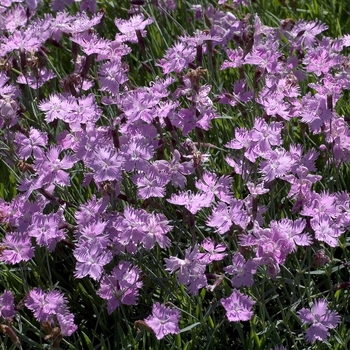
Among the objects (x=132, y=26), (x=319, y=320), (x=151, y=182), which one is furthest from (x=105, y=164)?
(x=132, y=26)

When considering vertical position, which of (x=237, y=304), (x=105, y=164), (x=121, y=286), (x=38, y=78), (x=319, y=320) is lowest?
(x=319, y=320)

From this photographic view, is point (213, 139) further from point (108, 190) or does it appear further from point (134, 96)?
point (108, 190)

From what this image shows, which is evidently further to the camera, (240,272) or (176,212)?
(176,212)

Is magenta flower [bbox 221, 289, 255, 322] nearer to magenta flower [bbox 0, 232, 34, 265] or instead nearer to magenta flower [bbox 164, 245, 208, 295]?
magenta flower [bbox 164, 245, 208, 295]

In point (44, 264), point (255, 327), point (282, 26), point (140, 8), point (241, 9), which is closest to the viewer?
point (255, 327)

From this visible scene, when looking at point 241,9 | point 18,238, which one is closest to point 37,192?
point 18,238

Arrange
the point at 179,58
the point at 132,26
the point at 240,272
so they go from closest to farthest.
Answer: the point at 240,272, the point at 179,58, the point at 132,26

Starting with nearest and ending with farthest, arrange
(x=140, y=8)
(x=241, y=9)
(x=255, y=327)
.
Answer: (x=255, y=327)
(x=140, y=8)
(x=241, y=9)

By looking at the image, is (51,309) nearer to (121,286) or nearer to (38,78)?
(121,286)
